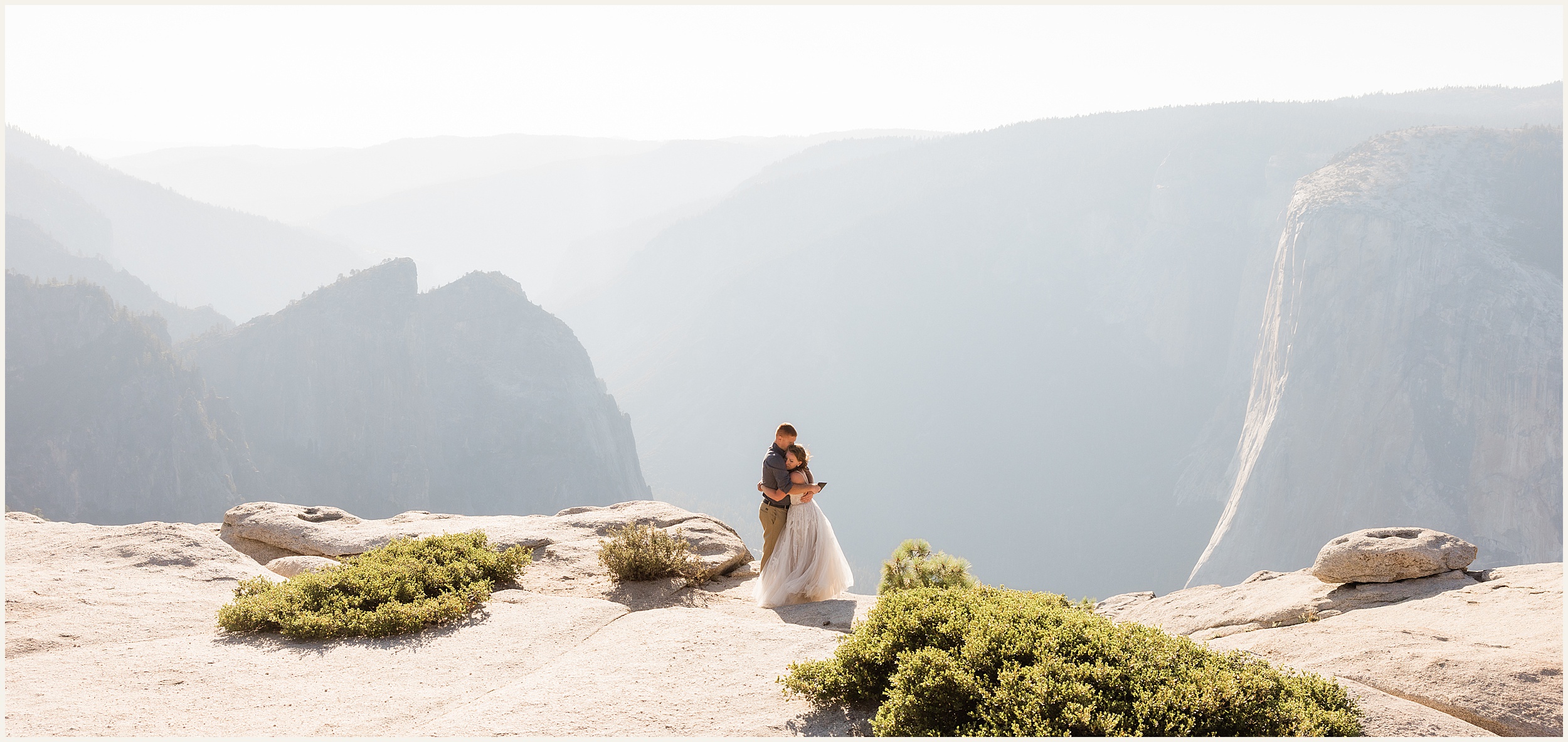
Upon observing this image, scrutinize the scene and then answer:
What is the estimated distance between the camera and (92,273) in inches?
3383

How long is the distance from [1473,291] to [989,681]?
215ft

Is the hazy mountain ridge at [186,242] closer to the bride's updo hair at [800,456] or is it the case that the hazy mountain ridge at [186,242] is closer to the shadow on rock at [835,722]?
the bride's updo hair at [800,456]

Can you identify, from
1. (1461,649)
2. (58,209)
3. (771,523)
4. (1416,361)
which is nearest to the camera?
(1461,649)

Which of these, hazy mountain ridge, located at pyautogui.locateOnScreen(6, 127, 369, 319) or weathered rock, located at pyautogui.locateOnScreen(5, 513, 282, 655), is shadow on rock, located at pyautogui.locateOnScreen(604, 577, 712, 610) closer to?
weathered rock, located at pyautogui.locateOnScreen(5, 513, 282, 655)

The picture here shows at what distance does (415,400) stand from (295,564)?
247 ft

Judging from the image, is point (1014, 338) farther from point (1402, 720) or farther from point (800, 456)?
point (1402, 720)

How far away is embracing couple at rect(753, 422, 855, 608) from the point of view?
9.46 meters

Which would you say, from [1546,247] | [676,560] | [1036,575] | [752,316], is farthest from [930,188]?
[676,560]

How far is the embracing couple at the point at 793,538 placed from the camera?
9461 millimetres

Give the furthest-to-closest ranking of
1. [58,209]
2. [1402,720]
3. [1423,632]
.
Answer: [58,209], [1423,632], [1402,720]

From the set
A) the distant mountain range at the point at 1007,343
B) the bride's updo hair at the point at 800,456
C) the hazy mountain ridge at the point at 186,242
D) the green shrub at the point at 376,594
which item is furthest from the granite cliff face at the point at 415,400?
the hazy mountain ridge at the point at 186,242

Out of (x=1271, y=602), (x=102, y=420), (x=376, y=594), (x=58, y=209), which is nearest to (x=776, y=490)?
(x=376, y=594)

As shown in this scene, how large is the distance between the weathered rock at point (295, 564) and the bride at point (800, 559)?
577 cm

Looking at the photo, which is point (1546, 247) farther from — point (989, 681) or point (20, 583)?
point (20, 583)
